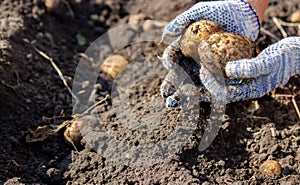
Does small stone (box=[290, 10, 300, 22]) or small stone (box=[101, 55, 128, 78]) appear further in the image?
small stone (box=[290, 10, 300, 22])

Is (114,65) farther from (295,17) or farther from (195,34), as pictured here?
(295,17)

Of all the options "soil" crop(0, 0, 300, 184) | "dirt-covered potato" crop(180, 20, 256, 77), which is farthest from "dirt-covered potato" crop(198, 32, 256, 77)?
"soil" crop(0, 0, 300, 184)

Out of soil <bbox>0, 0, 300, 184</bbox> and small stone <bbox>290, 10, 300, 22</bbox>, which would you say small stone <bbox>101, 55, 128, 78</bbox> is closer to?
soil <bbox>0, 0, 300, 184</bbox>

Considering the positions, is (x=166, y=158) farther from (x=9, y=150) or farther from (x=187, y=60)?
(x=9, y=150)

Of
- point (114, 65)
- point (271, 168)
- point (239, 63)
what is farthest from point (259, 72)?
point (114, 65)

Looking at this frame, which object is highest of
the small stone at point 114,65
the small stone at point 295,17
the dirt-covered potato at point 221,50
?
the dirt-covered potato at point 221,50

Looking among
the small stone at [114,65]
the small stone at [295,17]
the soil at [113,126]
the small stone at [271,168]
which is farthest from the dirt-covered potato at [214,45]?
the small stone at [295,17]

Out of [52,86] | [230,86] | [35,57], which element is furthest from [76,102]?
[230,86]

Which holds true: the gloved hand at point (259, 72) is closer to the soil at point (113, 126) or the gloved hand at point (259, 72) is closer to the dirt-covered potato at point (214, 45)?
the dirt-covered potato at point (214, 45)

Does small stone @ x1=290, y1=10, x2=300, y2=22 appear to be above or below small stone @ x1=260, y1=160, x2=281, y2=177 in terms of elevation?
above

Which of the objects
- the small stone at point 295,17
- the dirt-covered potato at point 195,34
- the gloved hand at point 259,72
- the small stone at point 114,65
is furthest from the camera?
the small stone at point 295,17
